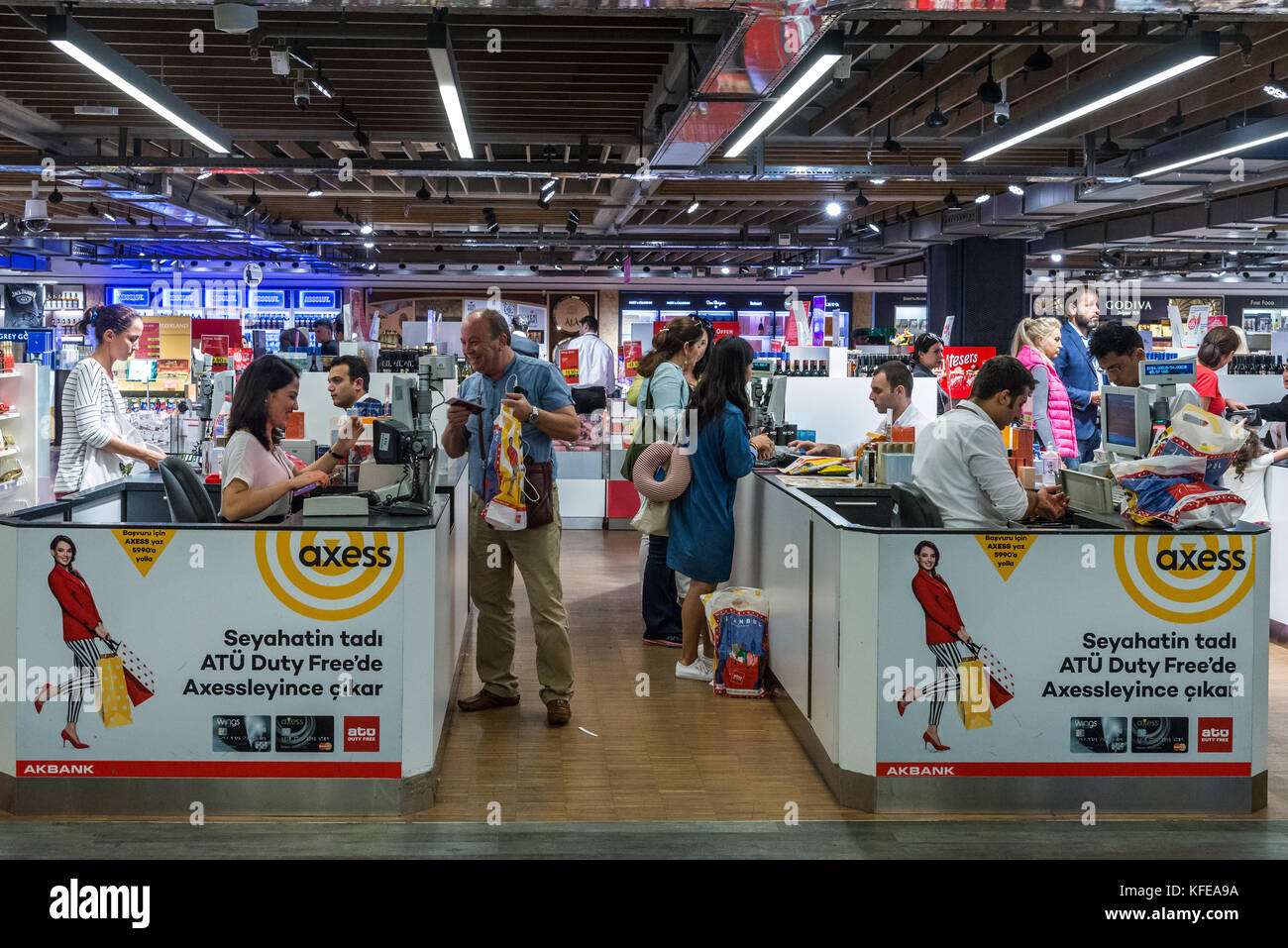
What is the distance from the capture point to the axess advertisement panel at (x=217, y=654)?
377cm

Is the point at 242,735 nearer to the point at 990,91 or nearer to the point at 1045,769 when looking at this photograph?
the point at 1045,769

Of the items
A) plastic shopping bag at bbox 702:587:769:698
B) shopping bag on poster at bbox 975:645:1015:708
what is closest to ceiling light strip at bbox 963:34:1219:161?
plastic shopping bag at bbox 702:587:769:698

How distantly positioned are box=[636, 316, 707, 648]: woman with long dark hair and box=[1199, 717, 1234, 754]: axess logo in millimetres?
2709

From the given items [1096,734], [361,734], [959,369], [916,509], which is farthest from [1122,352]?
[959,369]

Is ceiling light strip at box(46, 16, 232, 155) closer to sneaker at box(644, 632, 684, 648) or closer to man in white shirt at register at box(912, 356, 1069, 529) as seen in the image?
sneaker at box(644, 632, 684, 648)

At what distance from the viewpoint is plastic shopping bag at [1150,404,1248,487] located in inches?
155

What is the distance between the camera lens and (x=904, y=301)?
83.3 ft

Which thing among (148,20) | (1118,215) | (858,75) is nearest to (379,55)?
(148,20)

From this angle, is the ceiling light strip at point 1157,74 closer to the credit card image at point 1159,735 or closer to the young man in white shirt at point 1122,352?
the young man in white shirt at point 1122,352

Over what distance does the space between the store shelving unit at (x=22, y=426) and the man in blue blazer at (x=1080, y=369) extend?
7.96 meters

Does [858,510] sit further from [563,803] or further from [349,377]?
[349,377]

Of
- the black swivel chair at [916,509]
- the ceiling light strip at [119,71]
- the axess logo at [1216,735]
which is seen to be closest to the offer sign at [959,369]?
the black swivel chair at [916,509]

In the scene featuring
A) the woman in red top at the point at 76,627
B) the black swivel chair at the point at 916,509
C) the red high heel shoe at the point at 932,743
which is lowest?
the red high heel shoe at the point at 932,743

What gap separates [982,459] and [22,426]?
843 cm
